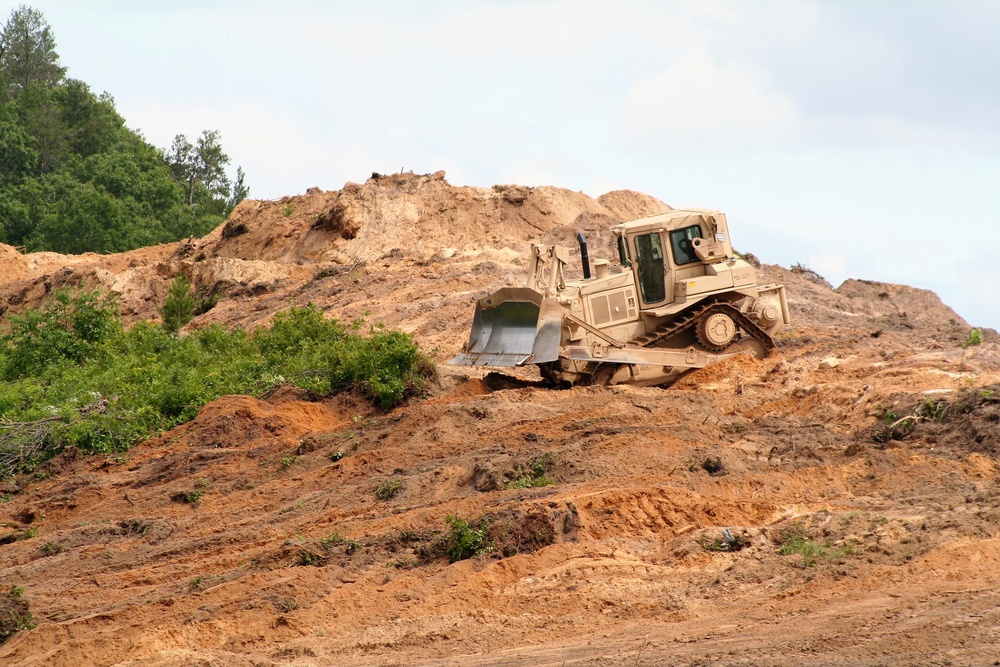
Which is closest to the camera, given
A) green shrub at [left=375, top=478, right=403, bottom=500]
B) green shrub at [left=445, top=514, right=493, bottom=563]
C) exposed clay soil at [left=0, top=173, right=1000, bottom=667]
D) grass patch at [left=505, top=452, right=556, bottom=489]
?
exposed clay soil at [left=0, top=173, right=1000, bottom=667]

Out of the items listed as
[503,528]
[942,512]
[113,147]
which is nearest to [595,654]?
[503,528]

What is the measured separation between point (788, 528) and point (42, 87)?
187 feet

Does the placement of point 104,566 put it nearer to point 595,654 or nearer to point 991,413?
point 595,654

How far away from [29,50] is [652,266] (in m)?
59.7

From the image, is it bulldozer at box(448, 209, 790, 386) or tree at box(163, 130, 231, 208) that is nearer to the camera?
bulldozer at box(448, 209, 790, 386)

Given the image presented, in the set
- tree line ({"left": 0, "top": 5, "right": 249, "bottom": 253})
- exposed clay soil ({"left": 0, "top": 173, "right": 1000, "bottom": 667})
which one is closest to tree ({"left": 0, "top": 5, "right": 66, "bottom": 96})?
tree line ({"left": 0, "top": 5, "right": 249, "bottom": 253})

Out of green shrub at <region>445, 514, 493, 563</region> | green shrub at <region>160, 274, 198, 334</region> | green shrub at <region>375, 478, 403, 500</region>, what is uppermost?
green shrub at <region>160, 274, 198, 334</region>

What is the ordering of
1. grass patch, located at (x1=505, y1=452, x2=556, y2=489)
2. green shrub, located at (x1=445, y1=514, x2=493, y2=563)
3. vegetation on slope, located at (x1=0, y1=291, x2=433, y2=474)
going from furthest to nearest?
1. vegetation on slope, located at (x1=0, y1=291, x2=433, y2=474)
2. grass patch, located at (x1=505, y1=452, x2=556, y2=489)
3. green shrub, located at (x1=445, y1=514, x2=493, y2=563)

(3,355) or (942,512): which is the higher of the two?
(3,355)

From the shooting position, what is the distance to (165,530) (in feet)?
39.4

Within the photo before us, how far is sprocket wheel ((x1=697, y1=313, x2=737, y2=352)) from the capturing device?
54.2 feet

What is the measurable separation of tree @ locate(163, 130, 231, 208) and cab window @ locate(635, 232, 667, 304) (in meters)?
42.4

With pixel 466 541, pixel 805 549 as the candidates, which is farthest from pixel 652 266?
pixel 805 549

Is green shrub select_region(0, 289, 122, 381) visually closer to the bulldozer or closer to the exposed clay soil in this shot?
the exposed clay soil
